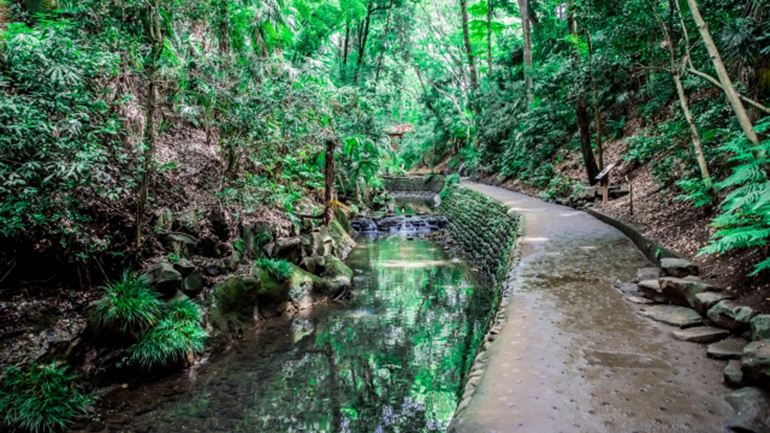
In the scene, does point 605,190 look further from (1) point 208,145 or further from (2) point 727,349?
(1) point 208,145

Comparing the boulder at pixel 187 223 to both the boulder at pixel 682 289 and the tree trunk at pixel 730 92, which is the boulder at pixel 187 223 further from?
the tree trunk at pixel 730 92

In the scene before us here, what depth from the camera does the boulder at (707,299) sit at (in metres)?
4.12

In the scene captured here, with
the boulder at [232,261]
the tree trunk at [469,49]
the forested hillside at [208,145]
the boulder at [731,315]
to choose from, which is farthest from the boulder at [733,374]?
the tree trunk at [469,49]

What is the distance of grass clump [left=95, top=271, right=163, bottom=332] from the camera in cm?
500

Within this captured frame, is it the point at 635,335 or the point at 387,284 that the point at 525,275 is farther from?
the point at 387,284

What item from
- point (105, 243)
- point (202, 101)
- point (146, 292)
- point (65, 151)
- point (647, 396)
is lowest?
point (647, 396)

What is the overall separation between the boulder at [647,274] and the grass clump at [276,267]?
5861 mm

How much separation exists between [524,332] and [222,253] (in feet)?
18.3

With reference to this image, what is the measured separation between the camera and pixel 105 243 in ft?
17.0

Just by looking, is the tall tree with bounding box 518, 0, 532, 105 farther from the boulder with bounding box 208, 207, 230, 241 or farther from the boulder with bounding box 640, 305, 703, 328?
the boulder with bounding box 640, 305, 703, 328

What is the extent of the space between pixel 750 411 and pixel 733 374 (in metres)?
0.46

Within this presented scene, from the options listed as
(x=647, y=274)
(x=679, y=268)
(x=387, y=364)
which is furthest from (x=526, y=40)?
(x=387, y=364)

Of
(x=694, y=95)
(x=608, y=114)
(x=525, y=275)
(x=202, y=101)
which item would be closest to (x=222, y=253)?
(x=202, y=101)

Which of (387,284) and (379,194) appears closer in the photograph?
(387,284)
